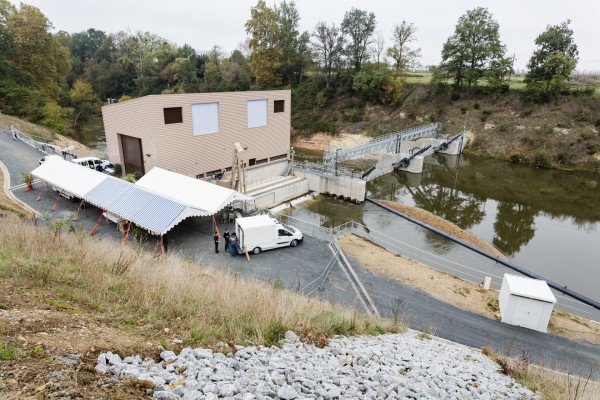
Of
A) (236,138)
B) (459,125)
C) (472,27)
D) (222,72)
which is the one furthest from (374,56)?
(236,138)

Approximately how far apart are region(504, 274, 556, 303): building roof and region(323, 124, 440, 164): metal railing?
18.4 m

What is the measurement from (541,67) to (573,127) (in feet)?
34.4

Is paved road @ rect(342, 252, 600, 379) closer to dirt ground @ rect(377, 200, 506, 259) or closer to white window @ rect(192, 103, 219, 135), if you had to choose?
dirt ground @ rect(377, 200, 506, 259)

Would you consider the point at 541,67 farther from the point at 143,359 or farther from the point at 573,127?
the point at 143,359

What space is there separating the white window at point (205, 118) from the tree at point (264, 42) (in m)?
40.8

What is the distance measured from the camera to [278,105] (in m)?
31.0

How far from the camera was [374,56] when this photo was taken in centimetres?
6334

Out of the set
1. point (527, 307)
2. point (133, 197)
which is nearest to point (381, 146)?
point (527, 307)

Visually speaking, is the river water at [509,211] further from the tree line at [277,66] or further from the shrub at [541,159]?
the tree line at [277,66]

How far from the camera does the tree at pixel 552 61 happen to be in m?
48.7

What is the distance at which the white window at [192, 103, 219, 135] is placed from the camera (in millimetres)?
25328

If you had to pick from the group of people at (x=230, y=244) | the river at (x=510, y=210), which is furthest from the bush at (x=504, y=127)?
the group of people at (x=230, y=244)

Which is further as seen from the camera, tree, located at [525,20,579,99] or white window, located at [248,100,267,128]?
tree, located at [525,20,579,99]

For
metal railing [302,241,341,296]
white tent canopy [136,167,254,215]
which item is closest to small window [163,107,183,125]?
white tent canopy [136,167,254,215]
